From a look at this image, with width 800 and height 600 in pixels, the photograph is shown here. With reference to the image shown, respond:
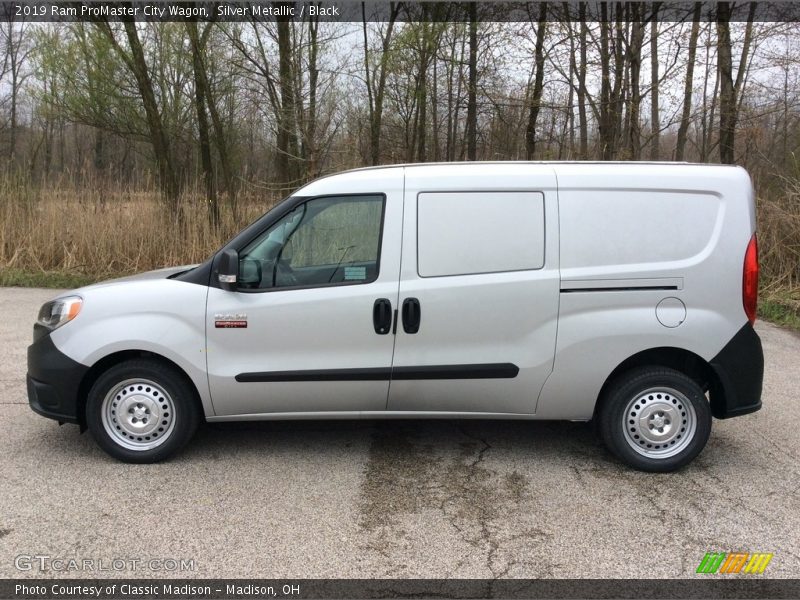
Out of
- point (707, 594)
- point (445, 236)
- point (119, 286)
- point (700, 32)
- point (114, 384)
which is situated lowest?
point (707, 594)

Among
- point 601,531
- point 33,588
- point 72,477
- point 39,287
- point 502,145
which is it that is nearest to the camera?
point 33,588

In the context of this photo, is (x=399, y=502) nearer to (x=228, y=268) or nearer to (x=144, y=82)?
(x=228, y=268)

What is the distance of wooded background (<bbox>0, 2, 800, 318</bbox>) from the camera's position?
39.8 feet

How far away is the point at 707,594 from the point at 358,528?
1.68 meters

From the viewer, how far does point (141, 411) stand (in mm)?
4215

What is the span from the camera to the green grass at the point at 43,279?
1175 cm

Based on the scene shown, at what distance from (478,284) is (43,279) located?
34.5ft

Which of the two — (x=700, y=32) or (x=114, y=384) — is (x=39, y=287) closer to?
(x=114, y=384)

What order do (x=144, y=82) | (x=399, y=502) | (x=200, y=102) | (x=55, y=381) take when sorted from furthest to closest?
(x=200, y=102), (x=144, y=82), (x=55, y=381), (x=399, y=502)

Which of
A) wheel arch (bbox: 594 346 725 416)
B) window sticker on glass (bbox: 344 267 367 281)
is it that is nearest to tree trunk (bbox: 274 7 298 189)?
window sticker on glass (bbox: 344 267 367 281)

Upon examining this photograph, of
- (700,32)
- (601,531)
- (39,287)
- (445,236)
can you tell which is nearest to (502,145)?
(700,32)

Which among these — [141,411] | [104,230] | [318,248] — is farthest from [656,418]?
[104,230]

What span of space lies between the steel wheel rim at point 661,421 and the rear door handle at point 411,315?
1.45m

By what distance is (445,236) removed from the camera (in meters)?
4.11
